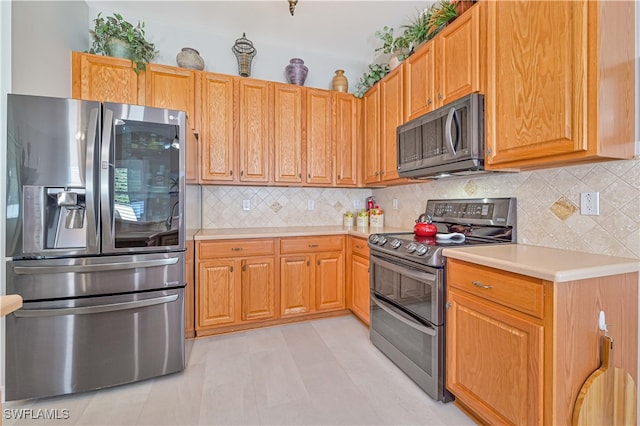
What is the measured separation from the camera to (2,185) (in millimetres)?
1704

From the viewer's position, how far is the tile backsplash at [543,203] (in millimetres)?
1441

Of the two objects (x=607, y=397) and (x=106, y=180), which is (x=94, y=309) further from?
(x=607, y=397)

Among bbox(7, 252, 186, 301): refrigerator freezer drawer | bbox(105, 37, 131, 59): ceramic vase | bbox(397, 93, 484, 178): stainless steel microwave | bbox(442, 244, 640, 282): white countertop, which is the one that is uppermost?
bbox(105, 37, 131, 59): ceramic vase

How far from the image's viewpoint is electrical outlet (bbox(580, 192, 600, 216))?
1539 mm

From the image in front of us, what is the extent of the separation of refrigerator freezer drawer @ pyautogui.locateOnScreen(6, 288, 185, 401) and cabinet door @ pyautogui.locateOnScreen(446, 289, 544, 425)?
180 cm

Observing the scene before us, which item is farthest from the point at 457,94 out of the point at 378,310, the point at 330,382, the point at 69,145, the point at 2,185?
the point at 2,185

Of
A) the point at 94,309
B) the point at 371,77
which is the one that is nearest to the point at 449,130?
the point at 371,77

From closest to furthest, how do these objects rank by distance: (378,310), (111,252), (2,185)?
(2,185) → (111,252) → (378,310)

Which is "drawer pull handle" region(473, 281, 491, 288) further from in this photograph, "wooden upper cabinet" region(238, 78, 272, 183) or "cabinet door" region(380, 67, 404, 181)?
"wooden upper cabinet" region(238, 78, 272, 183)

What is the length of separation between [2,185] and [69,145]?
1.35ft

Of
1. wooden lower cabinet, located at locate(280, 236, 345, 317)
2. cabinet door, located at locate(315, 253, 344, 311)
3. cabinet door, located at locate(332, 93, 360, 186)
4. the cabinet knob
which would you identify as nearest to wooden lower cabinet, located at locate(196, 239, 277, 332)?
wooden lower cabinet, located at locate(280, 236, 345, 317)

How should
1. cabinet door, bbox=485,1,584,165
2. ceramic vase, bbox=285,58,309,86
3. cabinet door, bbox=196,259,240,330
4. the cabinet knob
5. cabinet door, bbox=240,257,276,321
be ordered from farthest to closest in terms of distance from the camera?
ceramic vase, bbox=285,58,309,86
cabinet door, bbox=240,257,276,321
cabinet door, bbox=196,259,240,330
the cabinet knob
cabinet door, bbox=485,1,584,165

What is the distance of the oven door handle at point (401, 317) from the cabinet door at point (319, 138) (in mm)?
1391

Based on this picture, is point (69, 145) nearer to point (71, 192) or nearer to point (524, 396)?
point (71, 192)
